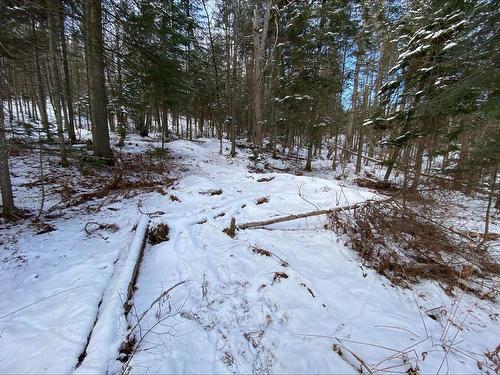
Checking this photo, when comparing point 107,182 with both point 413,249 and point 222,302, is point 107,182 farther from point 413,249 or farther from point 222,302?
point 413,249

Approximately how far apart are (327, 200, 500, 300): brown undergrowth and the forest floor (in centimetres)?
15

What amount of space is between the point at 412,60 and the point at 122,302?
27.5 feet

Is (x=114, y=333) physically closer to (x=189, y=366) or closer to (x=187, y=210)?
(x=189, y=366)

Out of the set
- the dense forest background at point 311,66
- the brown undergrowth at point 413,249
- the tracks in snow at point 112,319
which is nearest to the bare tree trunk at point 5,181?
the dense forest background at point 311,66

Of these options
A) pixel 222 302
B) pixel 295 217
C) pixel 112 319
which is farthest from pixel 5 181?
pixel 295 217

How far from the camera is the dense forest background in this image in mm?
4430

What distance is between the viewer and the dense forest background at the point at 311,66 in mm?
4430

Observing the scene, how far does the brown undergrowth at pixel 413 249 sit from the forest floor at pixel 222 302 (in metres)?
0.15

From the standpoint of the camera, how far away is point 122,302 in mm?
2895

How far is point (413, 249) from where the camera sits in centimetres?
451

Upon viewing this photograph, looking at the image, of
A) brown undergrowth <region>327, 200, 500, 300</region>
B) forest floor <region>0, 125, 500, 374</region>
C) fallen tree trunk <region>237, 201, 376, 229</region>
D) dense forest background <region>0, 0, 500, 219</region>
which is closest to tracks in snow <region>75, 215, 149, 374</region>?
forest floor <region>0, 125, 500, 374</region>

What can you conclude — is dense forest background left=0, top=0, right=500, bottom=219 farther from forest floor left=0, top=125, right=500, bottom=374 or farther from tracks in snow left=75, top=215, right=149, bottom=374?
tracks in snow left=75, top=215, right=149, bottom=374

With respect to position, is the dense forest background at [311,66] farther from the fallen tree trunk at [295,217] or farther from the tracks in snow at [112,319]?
the tracks in snow at [112,319]

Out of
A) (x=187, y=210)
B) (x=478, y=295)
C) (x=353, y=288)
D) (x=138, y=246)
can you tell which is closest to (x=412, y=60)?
(x=478, y=295)
